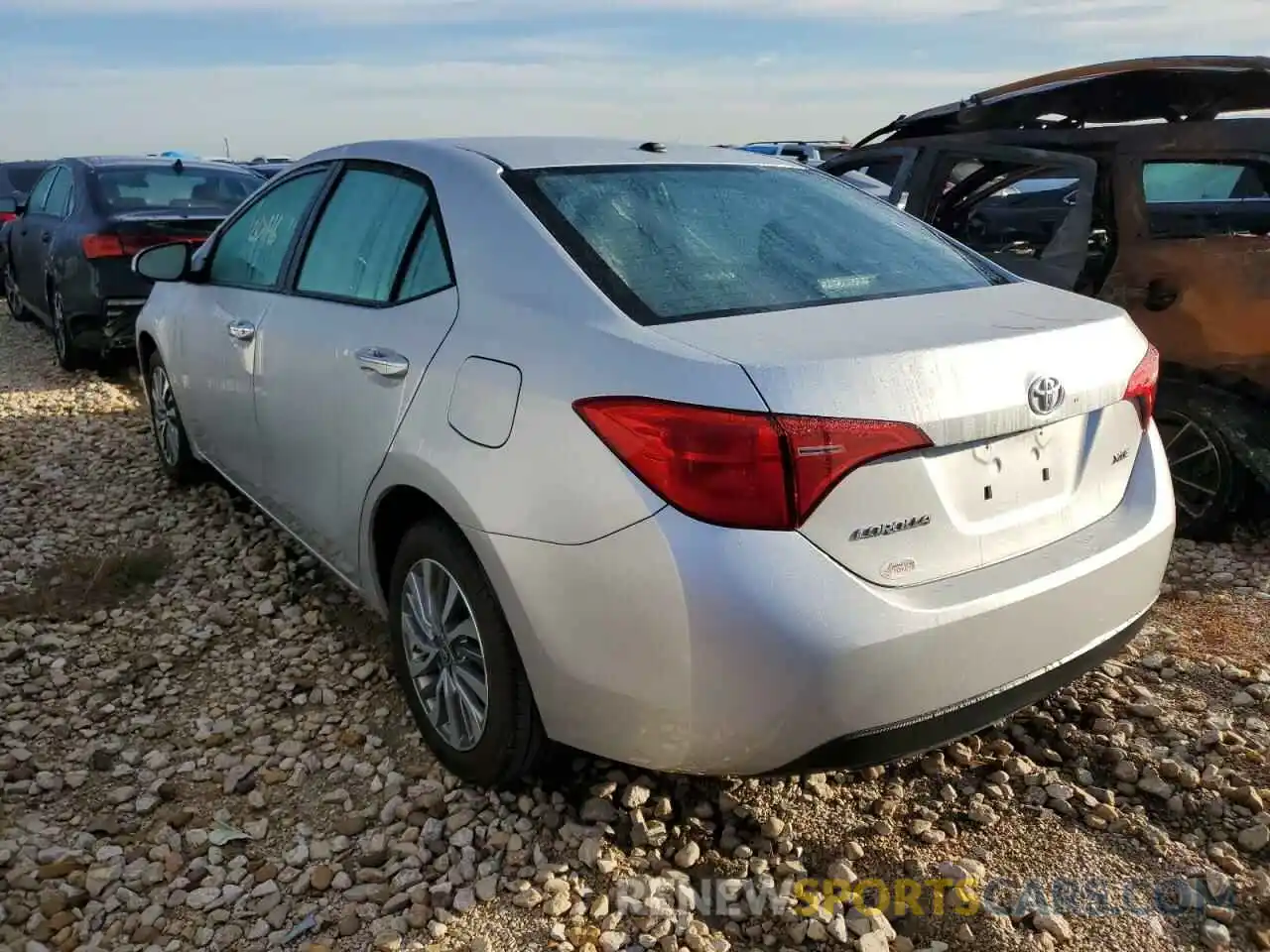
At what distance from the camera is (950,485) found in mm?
2094

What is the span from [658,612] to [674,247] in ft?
3.15

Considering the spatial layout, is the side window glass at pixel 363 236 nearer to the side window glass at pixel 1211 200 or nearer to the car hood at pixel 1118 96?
the car hood at pixel 1118 96

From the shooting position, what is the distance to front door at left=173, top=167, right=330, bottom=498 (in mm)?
3592

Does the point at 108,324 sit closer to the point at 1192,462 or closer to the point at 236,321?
the point at 236,321

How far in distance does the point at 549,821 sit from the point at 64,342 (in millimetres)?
6482

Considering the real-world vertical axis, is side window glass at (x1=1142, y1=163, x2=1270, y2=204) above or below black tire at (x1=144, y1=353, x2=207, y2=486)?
above

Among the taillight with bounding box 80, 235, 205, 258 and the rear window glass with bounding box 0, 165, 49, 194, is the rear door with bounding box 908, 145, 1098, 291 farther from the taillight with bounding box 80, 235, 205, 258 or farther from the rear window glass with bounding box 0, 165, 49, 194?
the rear window glass with bounding box 0, 165, 49, 194

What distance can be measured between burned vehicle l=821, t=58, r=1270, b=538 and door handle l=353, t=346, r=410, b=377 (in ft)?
9.16

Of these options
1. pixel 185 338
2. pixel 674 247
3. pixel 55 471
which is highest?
pixel 674 247

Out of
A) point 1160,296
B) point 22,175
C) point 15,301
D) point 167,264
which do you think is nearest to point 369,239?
point 167,264

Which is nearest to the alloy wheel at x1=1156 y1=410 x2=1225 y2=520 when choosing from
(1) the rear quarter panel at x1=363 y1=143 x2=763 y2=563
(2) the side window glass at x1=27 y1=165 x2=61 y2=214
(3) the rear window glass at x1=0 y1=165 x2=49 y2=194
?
(1) the rear quarter panel at x1=363 y1=143 x2=763 y2=563

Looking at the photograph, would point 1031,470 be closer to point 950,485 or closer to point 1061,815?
point 950,485

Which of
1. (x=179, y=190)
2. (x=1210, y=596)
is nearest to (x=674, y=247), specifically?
(x=1210, y=596)

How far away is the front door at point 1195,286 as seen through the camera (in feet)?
12.8
